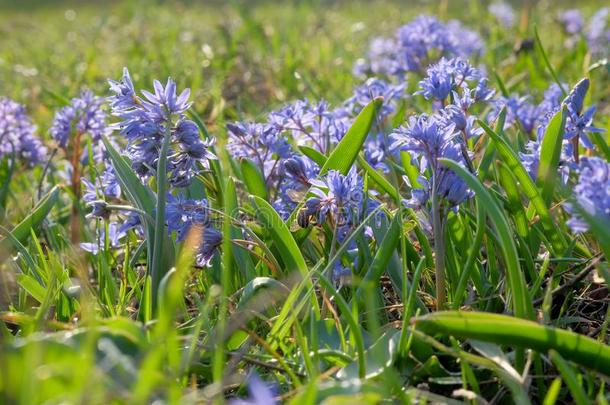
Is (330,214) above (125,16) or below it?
below

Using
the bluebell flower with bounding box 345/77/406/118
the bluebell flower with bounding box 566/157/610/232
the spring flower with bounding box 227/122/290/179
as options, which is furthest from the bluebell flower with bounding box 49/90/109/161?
the bluebell flower with bounding box 566/157/610/232

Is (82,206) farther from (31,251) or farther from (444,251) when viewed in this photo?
(444,251)

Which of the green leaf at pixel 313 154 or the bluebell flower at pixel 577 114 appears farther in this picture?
the green leaf at pixel 313 154

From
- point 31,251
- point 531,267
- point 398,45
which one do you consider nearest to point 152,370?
point 531,267

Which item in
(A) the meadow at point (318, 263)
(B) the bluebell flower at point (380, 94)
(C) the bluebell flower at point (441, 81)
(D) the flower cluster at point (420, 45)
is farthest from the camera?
(D) the flower cluster at point (420, 45)

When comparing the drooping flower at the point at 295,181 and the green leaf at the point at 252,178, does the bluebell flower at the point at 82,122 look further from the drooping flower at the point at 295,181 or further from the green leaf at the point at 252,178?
the drooping flower at the point at 295,181

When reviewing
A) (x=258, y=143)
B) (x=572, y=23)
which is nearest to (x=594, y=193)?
(x=258, y=143)

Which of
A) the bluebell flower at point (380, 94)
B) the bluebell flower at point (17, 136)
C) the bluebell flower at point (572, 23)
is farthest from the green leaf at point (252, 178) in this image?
the bluebell flower at point (572, 23)
